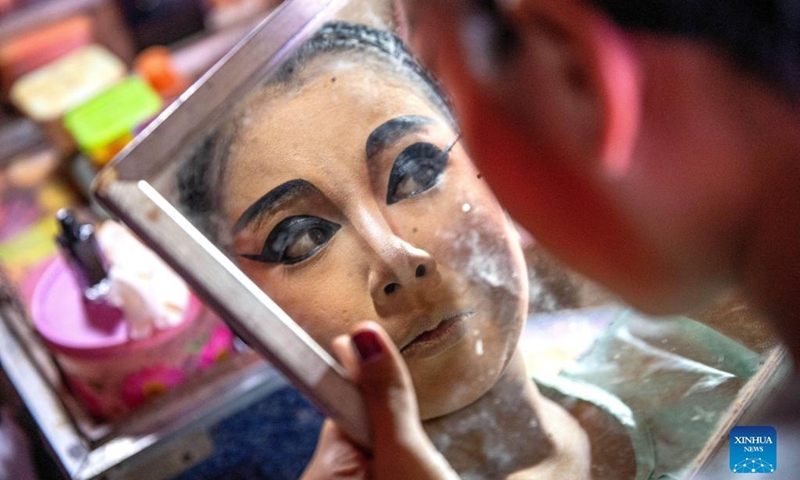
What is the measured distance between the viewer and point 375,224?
1.81ft

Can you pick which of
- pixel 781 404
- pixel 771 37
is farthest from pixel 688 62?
pixel 781 404

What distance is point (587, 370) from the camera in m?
0.59

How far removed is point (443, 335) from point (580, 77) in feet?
0.83

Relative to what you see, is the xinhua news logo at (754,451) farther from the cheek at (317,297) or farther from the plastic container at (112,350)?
the plastic container at (112,350)

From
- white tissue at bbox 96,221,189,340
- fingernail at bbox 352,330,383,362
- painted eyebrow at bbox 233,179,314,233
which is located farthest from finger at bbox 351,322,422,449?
white tissue at bbox 96,221,189,340

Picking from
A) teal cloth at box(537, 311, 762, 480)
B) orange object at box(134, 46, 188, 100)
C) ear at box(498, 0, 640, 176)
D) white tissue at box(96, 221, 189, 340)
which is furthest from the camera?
orange object at box(134, 46, 188, 100)

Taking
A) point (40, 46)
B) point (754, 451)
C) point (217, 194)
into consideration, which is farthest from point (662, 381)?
point (40, 46)

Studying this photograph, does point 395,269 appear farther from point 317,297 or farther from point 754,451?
point 754,451

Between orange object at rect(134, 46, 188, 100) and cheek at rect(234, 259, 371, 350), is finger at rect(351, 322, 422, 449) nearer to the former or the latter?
cheek at rect(234, 259, 371, 350)

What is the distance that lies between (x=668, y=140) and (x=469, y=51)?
110 millimetres

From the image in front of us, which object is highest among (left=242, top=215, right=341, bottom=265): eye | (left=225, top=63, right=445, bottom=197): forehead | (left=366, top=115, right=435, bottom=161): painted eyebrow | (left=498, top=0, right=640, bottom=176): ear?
(left=498, top=0, right=640, bottom=176): ear

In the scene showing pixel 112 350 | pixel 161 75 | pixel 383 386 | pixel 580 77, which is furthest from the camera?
pixel 161 75

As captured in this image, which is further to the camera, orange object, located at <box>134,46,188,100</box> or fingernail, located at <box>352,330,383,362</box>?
orange object, located at <box>134,46,188,100</box>

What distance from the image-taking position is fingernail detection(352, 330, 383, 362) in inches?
21.4
